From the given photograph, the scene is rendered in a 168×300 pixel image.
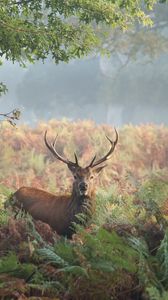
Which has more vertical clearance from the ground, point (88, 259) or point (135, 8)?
point (135, 8)

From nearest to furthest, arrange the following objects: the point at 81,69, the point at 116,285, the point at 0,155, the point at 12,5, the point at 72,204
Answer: the point at 116,285 < the point at 12,5 < the point at 72,204 < the point at 0,155 < the point at 81,69

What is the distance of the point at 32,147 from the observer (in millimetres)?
18141

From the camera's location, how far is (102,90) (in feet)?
203

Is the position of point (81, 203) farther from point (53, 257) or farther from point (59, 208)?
point (53, 257)

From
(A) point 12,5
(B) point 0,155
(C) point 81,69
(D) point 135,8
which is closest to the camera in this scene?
(A) point 12,5

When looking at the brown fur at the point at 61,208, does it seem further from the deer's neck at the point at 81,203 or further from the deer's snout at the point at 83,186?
the deer's snout at the point at 83,186

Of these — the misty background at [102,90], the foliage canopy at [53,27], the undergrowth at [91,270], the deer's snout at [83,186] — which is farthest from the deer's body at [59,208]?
the misty background at [102,90]

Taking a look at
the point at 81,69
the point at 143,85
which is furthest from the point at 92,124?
the point at 81,69

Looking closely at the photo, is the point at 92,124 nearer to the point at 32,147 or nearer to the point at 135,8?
the point at 32,147

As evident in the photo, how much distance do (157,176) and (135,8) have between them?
210 centimetres

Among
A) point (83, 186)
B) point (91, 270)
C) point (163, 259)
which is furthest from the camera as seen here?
point (83, 186)

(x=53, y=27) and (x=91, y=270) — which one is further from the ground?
(x=53, y=27)

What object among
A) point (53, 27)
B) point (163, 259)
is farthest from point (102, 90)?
point (163, 259)

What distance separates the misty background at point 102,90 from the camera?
5784 cm
